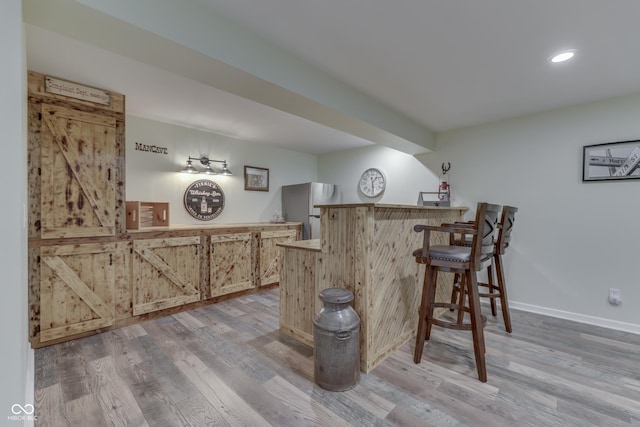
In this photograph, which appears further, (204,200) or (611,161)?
(204,200)

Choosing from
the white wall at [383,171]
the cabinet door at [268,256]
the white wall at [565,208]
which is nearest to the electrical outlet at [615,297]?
the white wall at [565,208]

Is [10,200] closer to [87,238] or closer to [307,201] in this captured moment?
[87,238]

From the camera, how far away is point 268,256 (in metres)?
4.15

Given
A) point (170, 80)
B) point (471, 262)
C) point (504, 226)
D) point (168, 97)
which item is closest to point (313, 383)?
point (471, 262)

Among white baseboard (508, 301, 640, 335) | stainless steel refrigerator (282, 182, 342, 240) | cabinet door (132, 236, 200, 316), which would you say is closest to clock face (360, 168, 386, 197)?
stainless steel refrigerator (282, 182, 342, 240)

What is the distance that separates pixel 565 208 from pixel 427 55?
248cm

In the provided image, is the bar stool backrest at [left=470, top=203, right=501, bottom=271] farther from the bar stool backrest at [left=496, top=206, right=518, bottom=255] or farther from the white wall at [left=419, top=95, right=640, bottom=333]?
the white wall at [left=419, top=95, right=640, bottom=333]

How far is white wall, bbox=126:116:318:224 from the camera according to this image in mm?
3480

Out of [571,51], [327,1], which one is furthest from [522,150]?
[327,1]

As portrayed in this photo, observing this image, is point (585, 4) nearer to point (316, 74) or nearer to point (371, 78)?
point (371, 78)

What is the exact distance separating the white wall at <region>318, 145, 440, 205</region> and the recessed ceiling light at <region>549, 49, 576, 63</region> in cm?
201

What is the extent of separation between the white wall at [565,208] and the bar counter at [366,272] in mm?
1435

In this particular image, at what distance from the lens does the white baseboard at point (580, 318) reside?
274 cm

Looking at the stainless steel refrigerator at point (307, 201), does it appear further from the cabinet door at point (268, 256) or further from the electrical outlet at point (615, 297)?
the electrical outlet at point (615, 297)
